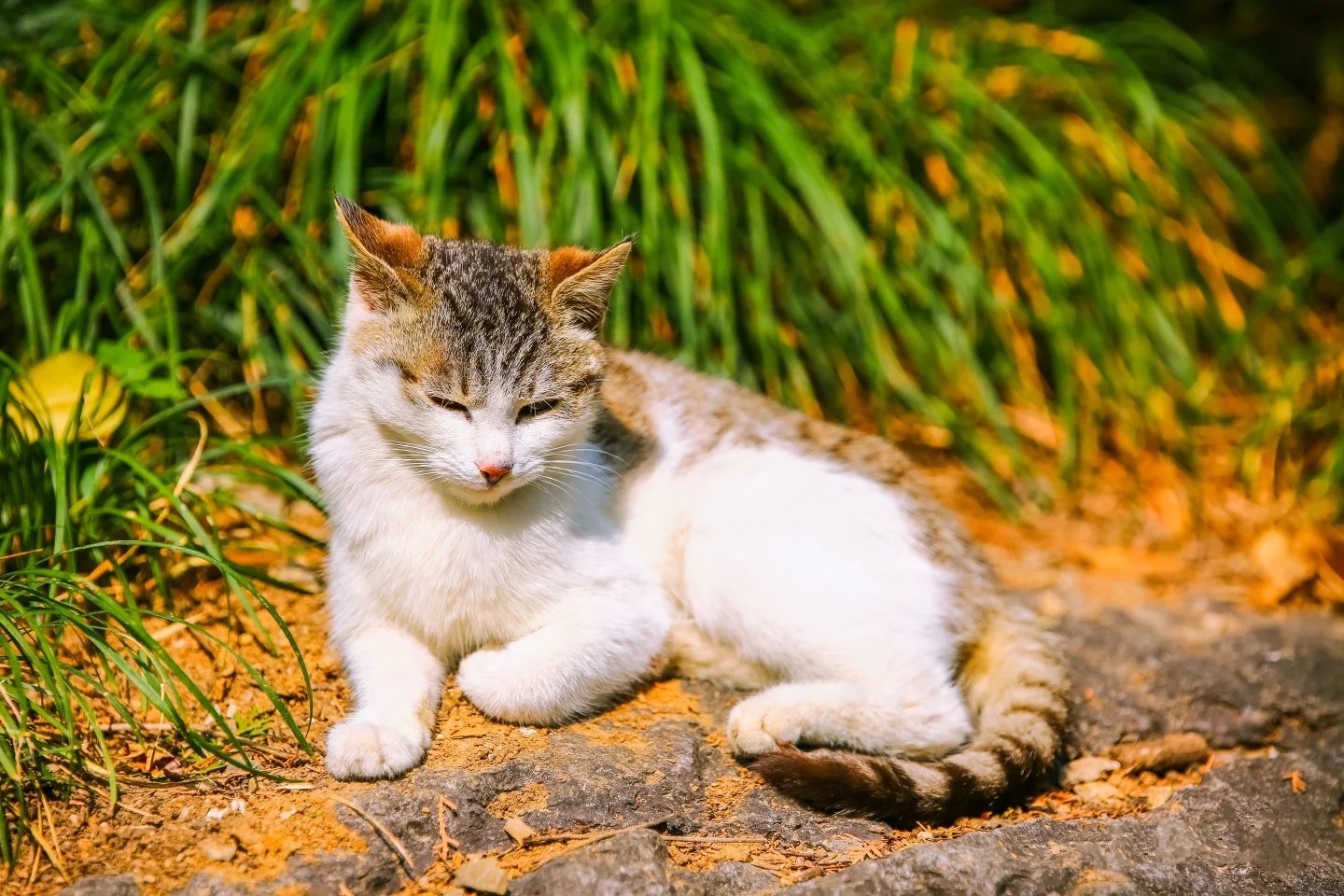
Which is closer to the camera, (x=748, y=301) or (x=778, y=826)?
(x=778, y=826)

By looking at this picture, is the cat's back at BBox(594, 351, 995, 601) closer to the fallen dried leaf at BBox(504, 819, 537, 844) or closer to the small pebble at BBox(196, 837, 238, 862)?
the fallen dried leaf at BBox(504, 819, 537, 844)

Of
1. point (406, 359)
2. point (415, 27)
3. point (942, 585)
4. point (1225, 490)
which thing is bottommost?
point (1225, 490)

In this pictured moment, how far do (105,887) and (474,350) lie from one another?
50.0 inches

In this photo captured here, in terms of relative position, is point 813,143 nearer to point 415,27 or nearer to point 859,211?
point 859,211

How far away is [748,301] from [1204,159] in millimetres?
2498

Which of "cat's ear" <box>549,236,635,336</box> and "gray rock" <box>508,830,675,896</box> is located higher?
"cat's ear" <box>549,236,635,336</box>

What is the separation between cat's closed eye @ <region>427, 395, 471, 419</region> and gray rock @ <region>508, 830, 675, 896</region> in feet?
3.16

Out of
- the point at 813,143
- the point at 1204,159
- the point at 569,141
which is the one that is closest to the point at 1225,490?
the point at 1204,159

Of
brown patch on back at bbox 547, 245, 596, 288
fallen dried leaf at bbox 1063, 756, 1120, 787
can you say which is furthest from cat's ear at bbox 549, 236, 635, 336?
fallen dried leaf at bbox 1063, 756, 1120, 787

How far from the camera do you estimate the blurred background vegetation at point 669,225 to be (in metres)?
3.38

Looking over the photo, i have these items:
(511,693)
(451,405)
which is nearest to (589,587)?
(511,693)

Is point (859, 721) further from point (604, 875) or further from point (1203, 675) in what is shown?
point (1203, 675)

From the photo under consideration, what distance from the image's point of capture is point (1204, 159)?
5191 mm

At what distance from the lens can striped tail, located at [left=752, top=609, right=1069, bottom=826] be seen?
2.46 meters
